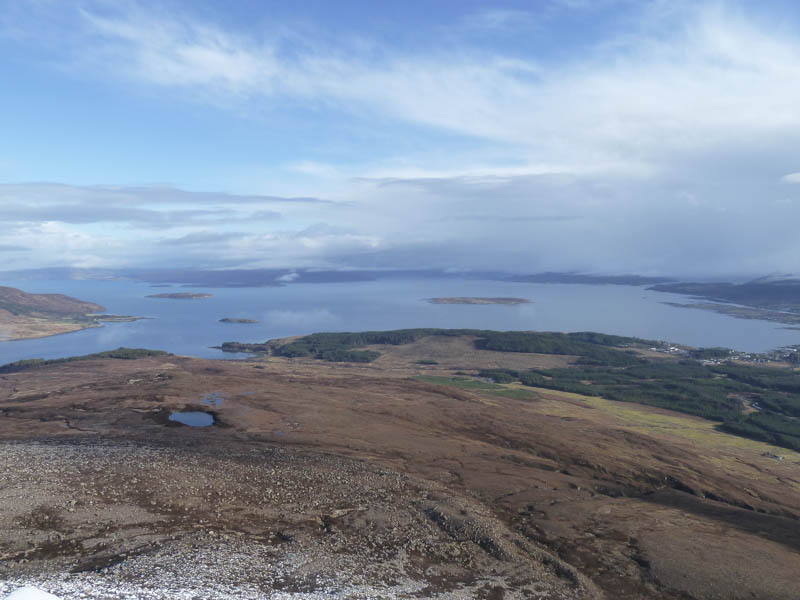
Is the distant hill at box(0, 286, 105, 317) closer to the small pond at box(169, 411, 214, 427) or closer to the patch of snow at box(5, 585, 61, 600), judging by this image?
the small pond at box(169, 411, 214, 427)

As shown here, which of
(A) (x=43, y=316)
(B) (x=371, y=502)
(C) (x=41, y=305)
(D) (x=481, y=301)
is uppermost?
(C) (x=41, y=305)

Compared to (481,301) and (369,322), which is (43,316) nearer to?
(369,322)

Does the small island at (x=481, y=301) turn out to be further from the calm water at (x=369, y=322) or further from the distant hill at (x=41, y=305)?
the distant hill at (x=41, y=305)

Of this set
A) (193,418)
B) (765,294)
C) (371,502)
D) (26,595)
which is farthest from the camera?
(765,294)

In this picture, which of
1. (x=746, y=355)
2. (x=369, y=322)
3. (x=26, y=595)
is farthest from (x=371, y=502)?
(x=369, y=322)

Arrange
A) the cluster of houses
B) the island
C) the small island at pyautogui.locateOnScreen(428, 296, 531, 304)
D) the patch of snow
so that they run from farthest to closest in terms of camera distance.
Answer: the small island at pyautogui.locateOnScreen(428, 296, 531, 304) → the island → the cluster of houses → the patch of snow

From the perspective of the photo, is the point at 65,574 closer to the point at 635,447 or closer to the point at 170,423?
the point at 170,423

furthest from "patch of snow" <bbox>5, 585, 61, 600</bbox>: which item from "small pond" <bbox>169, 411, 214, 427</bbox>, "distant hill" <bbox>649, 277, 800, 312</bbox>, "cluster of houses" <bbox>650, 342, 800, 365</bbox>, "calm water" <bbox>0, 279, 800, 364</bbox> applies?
"distant hill" <bbox>649, 277, 800, 312</bbox>
